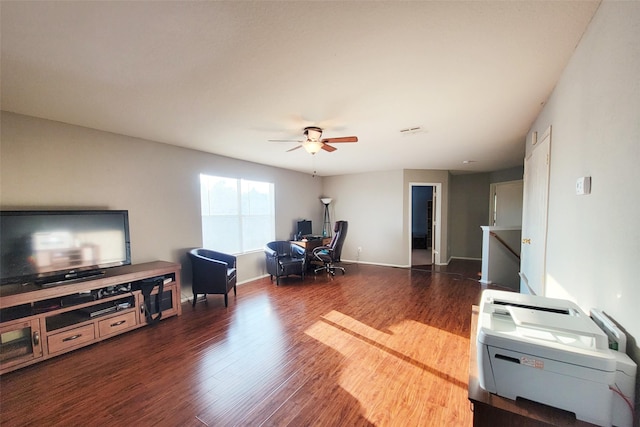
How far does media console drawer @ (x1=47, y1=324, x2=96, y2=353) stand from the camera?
7.65 ft

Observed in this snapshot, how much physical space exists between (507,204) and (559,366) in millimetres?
6458

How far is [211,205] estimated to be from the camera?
439 centimetres

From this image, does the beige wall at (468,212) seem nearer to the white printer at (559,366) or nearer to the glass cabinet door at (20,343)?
the white printer at (559,366)

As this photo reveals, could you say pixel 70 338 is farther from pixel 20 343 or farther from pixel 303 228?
pixel 303 228

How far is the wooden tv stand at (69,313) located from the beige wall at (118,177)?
605 mm

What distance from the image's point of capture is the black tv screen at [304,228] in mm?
6141

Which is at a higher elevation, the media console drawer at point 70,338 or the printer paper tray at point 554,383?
the printer paper tray at point 554,383

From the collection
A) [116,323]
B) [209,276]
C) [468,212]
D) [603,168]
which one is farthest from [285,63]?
[468,212]

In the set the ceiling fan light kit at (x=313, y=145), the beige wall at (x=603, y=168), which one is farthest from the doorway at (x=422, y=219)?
the beige wall at (x=603, y=168)

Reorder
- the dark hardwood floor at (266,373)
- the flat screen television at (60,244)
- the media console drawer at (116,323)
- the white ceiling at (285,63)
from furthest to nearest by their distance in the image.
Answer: the media console drawer at (116,323) < the flat screen television at (60,244) < the dark hardwood floor at (266,373) < the white ceiling at (285,63)

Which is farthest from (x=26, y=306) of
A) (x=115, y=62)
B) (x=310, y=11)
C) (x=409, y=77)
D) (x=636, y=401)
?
(x=636, y=401)

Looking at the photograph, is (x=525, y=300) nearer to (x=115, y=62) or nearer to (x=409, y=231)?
(x=115, y=62)

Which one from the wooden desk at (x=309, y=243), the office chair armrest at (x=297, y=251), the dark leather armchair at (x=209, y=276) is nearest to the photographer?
the dark leather armchair at (x=209, y=276)

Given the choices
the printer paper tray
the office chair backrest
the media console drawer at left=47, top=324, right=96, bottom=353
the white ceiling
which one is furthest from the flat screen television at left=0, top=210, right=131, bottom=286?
the printer paper tray
